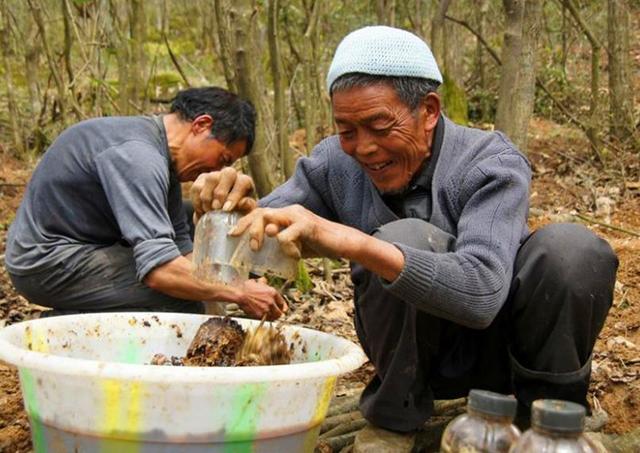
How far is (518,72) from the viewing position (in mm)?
4344

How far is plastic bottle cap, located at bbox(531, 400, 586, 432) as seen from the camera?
52.4 inches

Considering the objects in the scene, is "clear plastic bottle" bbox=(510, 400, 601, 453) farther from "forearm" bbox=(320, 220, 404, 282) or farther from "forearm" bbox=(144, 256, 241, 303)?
"forearm" bbox=(144, 256, 241, 303)

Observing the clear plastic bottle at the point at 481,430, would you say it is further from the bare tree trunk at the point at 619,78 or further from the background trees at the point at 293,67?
the bare tree trunk at the point at 619,78

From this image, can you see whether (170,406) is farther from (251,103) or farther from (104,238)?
(251,103)

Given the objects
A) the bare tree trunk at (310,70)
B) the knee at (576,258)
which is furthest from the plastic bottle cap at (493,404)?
the bare tree trunk at (310,70)

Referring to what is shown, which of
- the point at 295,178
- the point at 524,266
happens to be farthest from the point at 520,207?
the point at 295,178

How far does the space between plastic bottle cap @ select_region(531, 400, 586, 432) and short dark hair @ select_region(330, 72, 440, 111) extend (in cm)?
123

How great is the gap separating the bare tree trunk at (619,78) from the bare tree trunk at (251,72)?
14.1 feet

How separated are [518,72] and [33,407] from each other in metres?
3.01

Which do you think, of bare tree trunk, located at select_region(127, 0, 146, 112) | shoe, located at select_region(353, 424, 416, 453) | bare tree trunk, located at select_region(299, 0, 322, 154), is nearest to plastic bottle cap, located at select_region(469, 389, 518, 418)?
shoe, located at select_region(353, 424, 416, 453)

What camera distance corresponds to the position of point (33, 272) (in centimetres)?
357

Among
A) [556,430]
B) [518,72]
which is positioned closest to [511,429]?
[556,430]

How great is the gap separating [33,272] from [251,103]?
3.87 ft

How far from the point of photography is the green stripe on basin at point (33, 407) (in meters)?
2.13
